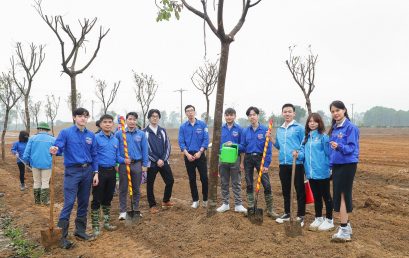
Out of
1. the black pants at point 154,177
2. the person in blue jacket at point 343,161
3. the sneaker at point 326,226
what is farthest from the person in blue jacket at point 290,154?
the black pants at point 154,177

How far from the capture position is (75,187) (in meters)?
5.43

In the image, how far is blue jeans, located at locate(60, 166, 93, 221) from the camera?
538 centimetres

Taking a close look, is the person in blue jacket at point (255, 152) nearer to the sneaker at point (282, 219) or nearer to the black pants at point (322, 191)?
the sneaker at point (282, 219)

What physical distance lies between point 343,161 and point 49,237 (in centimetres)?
441

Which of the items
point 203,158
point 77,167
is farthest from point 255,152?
point 77,167

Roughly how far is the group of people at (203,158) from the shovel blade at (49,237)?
5.1 inches

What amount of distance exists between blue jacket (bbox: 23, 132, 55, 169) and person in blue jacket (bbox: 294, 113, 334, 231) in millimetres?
5794

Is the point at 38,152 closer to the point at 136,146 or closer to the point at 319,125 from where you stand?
the point at 136,146

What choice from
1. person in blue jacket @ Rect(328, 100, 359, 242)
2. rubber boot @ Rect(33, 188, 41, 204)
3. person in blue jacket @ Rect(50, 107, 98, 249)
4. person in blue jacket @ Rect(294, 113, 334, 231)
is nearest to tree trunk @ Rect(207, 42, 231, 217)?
person in blue jacket @ Rect(294, 113, 334, 231)

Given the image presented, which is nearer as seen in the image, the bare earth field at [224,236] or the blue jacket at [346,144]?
the bare earth field at [224,236]

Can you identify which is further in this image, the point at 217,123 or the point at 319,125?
the point at 217,123

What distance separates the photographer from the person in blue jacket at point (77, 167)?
5.34 m

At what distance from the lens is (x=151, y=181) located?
278 inches

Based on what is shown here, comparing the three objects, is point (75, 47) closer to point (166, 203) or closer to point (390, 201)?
point (166, 203)
